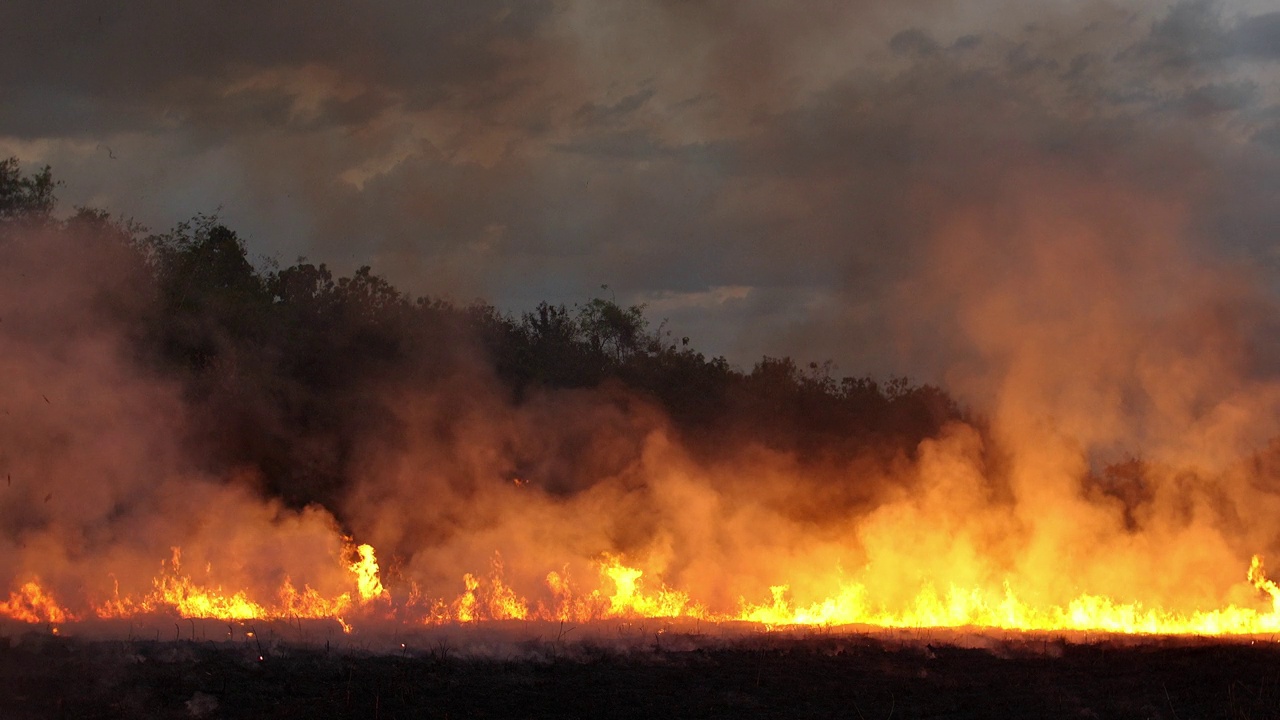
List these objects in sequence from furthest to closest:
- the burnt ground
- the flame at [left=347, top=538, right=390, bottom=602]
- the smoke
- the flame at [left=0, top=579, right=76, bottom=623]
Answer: the flame at [left=347, top=538, right=390, bottom=602] < the smoke < the flame at [left=0, top=579, right=76, bottom=623] < the burnt ground

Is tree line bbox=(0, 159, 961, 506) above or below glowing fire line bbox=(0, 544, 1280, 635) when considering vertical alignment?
above

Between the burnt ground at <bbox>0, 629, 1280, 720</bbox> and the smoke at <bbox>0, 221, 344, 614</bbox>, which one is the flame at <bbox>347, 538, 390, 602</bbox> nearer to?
the smoke at <bbox>0, 221, 344, 614</bbox>

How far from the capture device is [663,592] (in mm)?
30156

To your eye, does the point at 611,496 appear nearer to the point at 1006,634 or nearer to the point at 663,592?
the point at 663,592

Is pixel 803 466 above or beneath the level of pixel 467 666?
above

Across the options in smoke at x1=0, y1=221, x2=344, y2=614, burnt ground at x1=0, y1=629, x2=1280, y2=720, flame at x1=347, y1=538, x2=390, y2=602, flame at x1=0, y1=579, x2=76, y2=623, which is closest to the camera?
burnt ground at x1=0, y1=629, x2=1280, y2=720

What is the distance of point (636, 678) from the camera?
776 inches

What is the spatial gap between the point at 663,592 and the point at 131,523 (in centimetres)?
1138

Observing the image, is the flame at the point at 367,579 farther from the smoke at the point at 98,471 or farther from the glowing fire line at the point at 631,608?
the smoke at the point at 98,471

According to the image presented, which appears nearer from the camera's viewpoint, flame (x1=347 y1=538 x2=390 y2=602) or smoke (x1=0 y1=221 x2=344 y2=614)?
smoke (x1=0 y1=221 x2=344 y2=614)

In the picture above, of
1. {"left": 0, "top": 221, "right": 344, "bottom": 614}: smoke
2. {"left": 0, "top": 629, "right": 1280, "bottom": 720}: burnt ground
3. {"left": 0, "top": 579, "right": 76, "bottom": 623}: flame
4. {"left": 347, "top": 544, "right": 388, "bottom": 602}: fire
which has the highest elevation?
{"left": 0, "top": 221, "right": 344, "bottom": 614}: smoke

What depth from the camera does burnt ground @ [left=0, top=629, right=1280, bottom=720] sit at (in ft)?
56.7

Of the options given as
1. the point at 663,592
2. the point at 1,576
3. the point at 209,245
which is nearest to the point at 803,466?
the point at 663,592

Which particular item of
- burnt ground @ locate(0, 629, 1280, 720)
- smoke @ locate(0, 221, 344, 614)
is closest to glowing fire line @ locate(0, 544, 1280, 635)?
smoke @ locate(0, 221, 344, 614)
